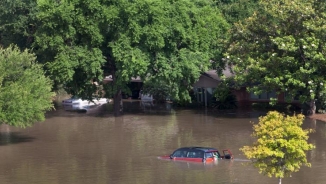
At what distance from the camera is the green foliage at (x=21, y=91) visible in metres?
36.7

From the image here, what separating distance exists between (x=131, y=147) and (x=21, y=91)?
7.32m

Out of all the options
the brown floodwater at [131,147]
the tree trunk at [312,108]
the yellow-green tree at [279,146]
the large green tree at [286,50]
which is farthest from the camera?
the tree trunk at [312,108]

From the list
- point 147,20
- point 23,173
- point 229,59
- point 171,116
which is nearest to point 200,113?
point 171,116

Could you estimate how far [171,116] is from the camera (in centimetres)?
5341

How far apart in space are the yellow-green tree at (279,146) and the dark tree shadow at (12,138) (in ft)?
69.5

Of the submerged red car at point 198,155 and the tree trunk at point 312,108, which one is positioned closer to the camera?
the submerged red car at point 198,155

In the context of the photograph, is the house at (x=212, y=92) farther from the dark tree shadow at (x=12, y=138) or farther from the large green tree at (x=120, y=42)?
the dark tree shadow at (x=12, y=138)

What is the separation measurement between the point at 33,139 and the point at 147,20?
14.0 meters

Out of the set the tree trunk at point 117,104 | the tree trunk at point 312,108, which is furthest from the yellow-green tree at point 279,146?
the tree trunk at point 117,104

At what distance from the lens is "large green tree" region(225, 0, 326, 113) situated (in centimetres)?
4556

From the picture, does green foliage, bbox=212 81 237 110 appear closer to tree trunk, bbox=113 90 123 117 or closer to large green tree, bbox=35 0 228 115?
large green tree, bbox=35 0 228 115

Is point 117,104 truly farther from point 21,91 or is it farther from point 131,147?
point 21,91

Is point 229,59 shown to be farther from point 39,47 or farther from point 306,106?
point 39,47

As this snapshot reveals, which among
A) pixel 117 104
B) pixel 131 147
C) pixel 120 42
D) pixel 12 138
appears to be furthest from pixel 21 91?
pixel 117 104
